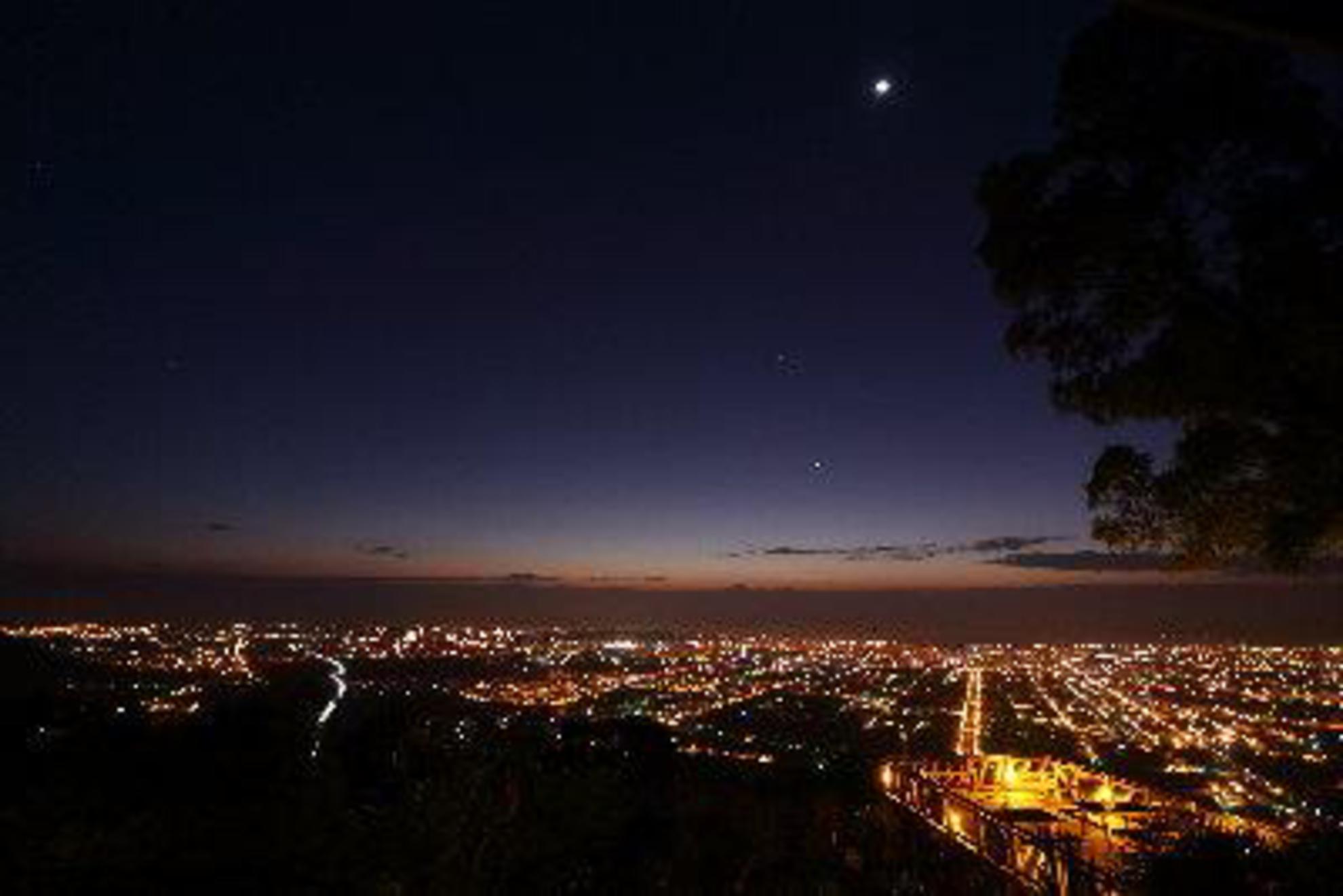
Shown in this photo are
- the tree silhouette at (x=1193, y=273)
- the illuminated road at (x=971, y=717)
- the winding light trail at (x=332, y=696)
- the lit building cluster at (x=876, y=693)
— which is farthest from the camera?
the illuminated road at (x=971, y=717)

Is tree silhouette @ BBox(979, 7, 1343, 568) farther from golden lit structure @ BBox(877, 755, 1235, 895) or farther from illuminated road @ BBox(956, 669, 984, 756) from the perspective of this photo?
illuminated road @ BBox(956, 669, 984, 756)

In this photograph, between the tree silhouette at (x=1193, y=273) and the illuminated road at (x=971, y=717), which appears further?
the illuminated road at (x=971, y=717)

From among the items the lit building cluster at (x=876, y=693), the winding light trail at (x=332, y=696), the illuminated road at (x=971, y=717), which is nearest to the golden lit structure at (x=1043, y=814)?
the lit building cluster at (x=876, y=693)

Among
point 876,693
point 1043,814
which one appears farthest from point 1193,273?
point 876,693

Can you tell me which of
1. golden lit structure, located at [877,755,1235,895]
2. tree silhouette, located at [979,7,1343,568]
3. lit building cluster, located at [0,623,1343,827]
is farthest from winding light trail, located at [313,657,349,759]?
tree silhouette, located at [979,7,1343,568]

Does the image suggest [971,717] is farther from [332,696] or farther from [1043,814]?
[1043,814]

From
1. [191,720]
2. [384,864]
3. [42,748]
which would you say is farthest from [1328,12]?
[191,720]

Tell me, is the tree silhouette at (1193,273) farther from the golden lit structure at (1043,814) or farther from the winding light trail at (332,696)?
the winding light trail at (332,696)

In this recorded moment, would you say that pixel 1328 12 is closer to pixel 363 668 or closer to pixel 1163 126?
pixel 1163 126
